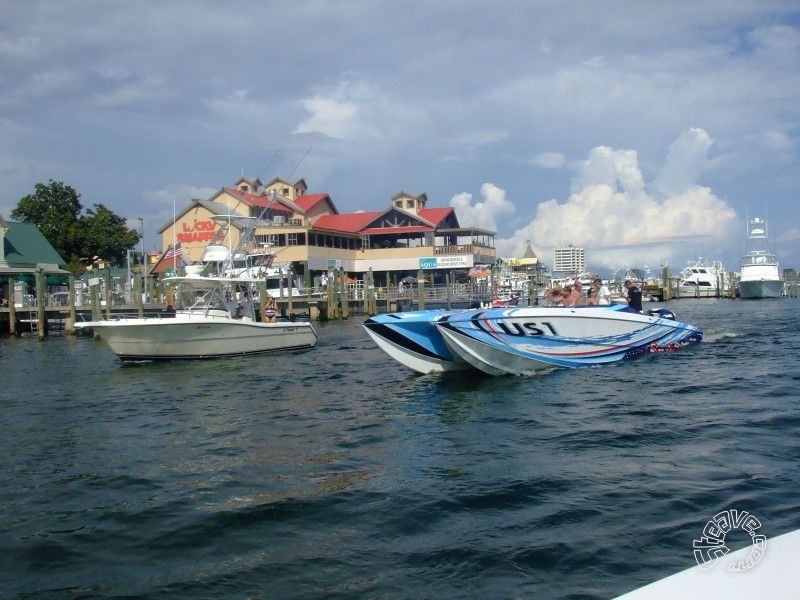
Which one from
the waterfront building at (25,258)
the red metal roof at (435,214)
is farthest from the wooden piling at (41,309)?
the red metal roof at (435,214)

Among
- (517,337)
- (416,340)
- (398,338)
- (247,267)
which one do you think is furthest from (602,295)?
(247,267)

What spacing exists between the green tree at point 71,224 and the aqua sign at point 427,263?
81.8 ft

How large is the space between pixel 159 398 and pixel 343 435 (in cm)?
→ 576

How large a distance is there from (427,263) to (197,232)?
1905cm

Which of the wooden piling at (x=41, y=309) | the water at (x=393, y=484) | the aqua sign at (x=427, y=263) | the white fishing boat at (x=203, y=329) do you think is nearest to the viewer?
the water at (x=393, y=484)

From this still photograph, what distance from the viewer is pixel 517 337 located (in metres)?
15.2

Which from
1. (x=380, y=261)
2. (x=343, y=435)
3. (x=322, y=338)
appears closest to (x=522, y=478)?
(x=343, y=435)

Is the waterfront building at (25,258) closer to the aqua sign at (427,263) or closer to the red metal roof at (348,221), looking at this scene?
the red metal roof at (348,221)

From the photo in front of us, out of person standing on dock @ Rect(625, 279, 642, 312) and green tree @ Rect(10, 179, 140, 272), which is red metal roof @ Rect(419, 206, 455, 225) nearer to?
green tree @ Rect(10, 179, 140, 272)

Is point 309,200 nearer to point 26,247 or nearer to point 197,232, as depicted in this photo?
point 197,232

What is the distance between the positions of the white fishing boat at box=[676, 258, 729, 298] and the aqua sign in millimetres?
23086

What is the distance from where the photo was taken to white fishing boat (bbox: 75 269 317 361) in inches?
813

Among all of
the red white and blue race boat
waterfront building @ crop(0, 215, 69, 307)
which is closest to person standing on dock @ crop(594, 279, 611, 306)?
the red white and blue race boat

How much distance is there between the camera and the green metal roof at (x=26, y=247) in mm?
46500
